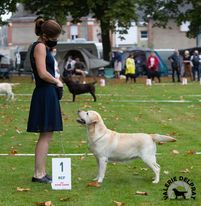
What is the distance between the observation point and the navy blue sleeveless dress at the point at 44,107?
812cm

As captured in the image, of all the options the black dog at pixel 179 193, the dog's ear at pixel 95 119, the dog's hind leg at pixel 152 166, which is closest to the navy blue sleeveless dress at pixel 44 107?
the dog's ear at pixel 95 119

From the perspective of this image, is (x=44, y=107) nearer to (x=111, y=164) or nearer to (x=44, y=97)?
(x=44, y=97)

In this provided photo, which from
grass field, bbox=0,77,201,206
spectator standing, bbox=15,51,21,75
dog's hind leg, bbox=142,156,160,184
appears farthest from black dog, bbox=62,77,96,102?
spectator standing, bbox=15,51,21,75

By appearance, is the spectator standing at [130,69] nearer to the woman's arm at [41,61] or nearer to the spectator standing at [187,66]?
the spectator standing at [187,66]

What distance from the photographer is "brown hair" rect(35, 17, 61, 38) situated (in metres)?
7.98

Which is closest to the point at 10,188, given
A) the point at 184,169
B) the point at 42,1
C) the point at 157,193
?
the point at 157,193

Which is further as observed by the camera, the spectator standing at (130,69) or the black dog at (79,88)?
the spectator standing at (130,69)

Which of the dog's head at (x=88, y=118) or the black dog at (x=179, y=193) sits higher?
the dog's head at (x=88, y=118)

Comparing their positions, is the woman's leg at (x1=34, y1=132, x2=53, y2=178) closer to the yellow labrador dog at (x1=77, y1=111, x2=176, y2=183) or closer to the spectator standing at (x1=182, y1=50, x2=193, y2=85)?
the yellow labrador dog at (x1=77, y1=111, x2=176, y2=183)

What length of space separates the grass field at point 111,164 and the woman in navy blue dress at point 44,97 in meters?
0.43

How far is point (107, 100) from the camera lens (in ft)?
73.1

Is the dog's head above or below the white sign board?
above

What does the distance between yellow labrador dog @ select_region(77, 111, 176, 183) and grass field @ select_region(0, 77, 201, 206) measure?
0.28 meters

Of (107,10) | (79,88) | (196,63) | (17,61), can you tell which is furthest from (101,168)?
(17,61)
